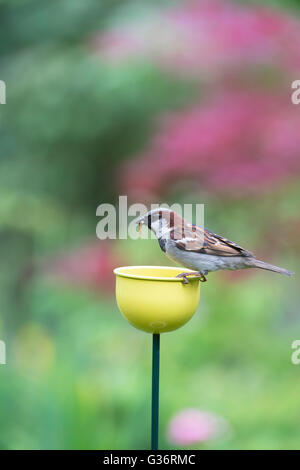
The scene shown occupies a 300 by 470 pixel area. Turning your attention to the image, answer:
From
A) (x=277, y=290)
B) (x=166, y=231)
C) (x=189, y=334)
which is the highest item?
(x=166, y=231)

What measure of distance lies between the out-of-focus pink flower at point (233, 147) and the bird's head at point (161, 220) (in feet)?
3.48

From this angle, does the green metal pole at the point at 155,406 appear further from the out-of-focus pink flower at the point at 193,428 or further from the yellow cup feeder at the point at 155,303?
the out-of-focus pink flower at the point at 193,428

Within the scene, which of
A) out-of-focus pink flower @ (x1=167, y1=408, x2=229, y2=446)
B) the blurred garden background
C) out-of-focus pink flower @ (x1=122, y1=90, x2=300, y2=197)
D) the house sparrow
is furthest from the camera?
out-of-focus pink flower @ (x1=122, y1=90, x2=300, y2=197)

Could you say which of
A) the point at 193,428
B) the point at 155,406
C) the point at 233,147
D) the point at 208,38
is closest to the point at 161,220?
the point at 155,406

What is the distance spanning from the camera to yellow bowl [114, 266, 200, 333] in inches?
39.2

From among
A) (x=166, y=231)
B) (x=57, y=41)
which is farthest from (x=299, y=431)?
(x=57, y=41)

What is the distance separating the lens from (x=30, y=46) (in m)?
3.15

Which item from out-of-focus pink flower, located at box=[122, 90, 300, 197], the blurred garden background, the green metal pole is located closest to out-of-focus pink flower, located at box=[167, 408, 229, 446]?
the blurred garden background

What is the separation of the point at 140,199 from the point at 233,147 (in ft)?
1.58

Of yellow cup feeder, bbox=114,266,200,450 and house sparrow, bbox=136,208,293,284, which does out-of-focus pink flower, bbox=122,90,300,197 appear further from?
yellow cup feeder, bbox=114,266,200,450

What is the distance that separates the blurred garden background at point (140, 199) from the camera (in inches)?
66.3

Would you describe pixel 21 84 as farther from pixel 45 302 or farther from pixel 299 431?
pixel 299 431

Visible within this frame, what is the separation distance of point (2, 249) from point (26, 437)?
1521 millimetres

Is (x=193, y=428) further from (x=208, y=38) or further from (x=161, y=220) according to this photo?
(x=208, y=38)
